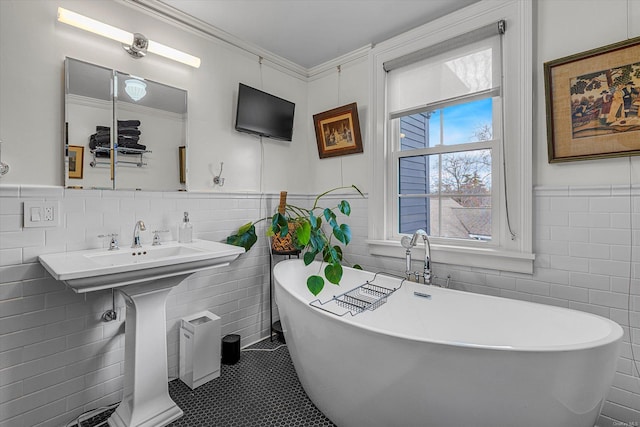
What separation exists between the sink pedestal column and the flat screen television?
1.33 metres

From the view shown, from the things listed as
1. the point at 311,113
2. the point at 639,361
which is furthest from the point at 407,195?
the point at 639,361

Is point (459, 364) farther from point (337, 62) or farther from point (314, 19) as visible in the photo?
point (337, 62)

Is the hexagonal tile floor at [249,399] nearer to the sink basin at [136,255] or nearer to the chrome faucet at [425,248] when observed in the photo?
the sink basin at [136,255]

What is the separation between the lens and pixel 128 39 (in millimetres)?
1786

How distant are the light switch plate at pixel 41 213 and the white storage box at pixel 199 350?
95 centimetres

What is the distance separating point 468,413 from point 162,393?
60.0 inches

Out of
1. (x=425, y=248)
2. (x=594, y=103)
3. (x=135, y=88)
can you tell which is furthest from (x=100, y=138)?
(x=594, y=103)

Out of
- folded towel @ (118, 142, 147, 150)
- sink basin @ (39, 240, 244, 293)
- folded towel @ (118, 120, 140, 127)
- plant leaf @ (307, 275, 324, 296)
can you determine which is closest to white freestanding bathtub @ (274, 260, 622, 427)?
plant leaf @ (307, 275, 324, 296)

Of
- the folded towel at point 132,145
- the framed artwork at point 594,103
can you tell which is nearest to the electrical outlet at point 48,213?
the folded towel at point 132,145

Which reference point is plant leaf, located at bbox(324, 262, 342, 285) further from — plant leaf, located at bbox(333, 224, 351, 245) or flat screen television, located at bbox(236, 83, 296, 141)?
flat screen television, located at bbox(236, 83, 296, 141)

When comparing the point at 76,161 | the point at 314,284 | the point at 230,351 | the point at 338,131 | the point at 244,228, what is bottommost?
the point at 230,351

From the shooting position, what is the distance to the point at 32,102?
1492 millimetres

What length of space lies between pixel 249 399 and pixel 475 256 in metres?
1.66

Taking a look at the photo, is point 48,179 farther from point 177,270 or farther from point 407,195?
point 407,195
